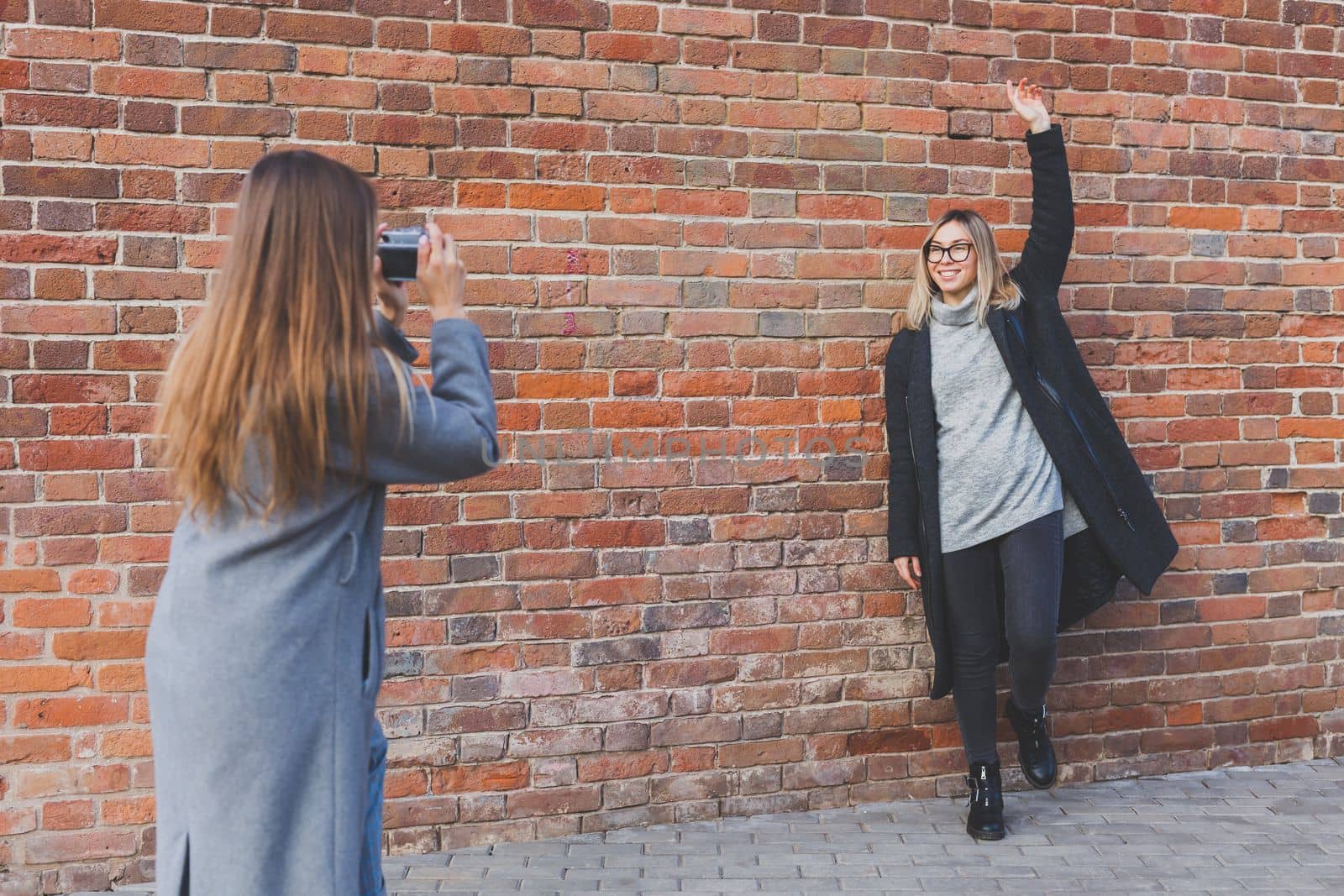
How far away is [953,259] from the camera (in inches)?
143

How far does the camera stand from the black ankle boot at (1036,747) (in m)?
3.81

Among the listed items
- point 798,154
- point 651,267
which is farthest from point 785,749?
point 798,154

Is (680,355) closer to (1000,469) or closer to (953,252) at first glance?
(953,252)

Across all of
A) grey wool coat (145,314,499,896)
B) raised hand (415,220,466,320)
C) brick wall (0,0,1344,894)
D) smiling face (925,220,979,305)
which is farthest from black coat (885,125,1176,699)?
grey wool coat (145,314,499,896)

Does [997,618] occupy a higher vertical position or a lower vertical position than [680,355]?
lower

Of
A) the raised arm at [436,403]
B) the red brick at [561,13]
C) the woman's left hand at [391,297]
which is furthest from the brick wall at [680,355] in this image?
the raised arm at [436,403]

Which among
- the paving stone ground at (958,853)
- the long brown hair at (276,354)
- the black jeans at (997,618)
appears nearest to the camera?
the long brown hair at (276,354)

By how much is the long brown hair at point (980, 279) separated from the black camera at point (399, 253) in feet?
6.83

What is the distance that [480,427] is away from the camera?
196 cm

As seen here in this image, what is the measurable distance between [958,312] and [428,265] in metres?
2.10

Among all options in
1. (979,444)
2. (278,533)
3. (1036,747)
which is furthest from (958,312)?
(278,533)

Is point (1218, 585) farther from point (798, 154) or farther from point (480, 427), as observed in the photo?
point (480, 427)

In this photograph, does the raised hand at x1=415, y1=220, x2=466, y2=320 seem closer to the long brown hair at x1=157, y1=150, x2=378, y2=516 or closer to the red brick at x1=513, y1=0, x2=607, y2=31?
the long brown hair at x1=157, y1=150, x2=378, y2=516

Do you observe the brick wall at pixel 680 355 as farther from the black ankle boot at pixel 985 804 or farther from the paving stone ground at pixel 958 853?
the black ankle boot at pixel 985 804
